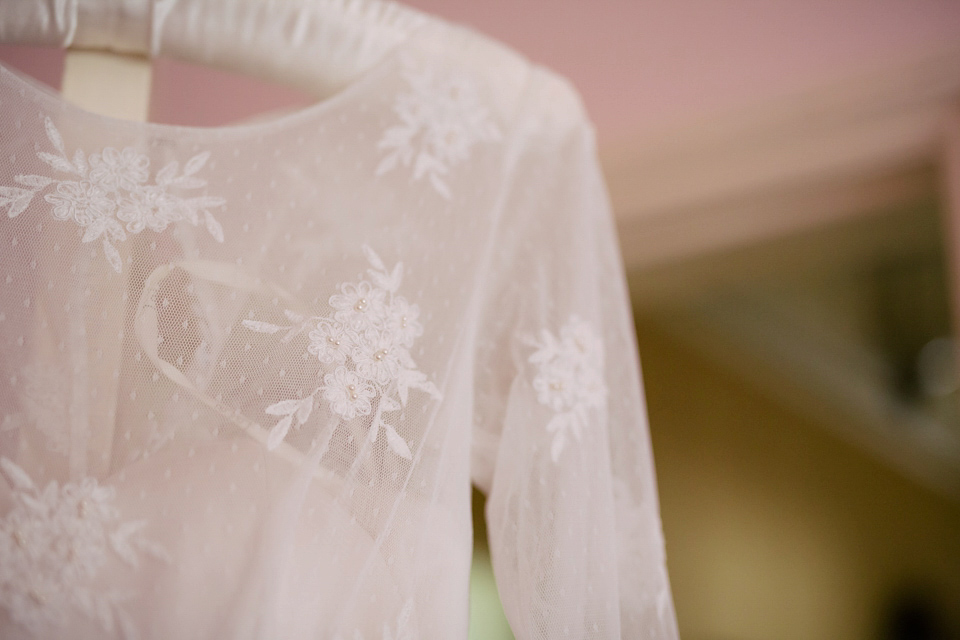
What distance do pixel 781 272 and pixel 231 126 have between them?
43.3 inches

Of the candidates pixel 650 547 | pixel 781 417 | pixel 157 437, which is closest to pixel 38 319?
pixel 157 437

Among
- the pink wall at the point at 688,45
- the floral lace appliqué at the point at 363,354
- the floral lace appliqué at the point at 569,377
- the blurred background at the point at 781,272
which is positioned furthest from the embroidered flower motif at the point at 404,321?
the pink wall at the point at 688,45

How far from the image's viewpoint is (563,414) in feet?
1.55

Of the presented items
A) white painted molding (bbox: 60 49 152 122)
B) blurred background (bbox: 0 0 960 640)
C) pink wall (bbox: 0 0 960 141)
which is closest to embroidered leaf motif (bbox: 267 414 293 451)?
white painted molding (bbox: 60 49 152 122)

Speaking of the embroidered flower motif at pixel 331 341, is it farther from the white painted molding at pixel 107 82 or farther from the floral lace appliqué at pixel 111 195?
the white painted molding at pixel 107 82

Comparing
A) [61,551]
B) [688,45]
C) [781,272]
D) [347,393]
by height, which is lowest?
[61,551]

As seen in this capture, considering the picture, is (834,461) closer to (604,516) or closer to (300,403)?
(604,516)

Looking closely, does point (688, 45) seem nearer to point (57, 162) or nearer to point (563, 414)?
point (563, 414)

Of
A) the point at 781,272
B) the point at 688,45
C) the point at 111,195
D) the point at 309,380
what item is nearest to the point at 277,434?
the point at 309,380

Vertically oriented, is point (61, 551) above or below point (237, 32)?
below

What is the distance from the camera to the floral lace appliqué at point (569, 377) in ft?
1.54

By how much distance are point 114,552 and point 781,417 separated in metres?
2.37

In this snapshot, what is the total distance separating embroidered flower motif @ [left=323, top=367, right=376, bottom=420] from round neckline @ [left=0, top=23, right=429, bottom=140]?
0.17m

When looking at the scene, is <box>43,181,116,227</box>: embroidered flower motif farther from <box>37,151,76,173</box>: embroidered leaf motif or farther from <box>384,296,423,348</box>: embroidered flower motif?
<box>384,296,423,348</box>: embroidered flower motif
